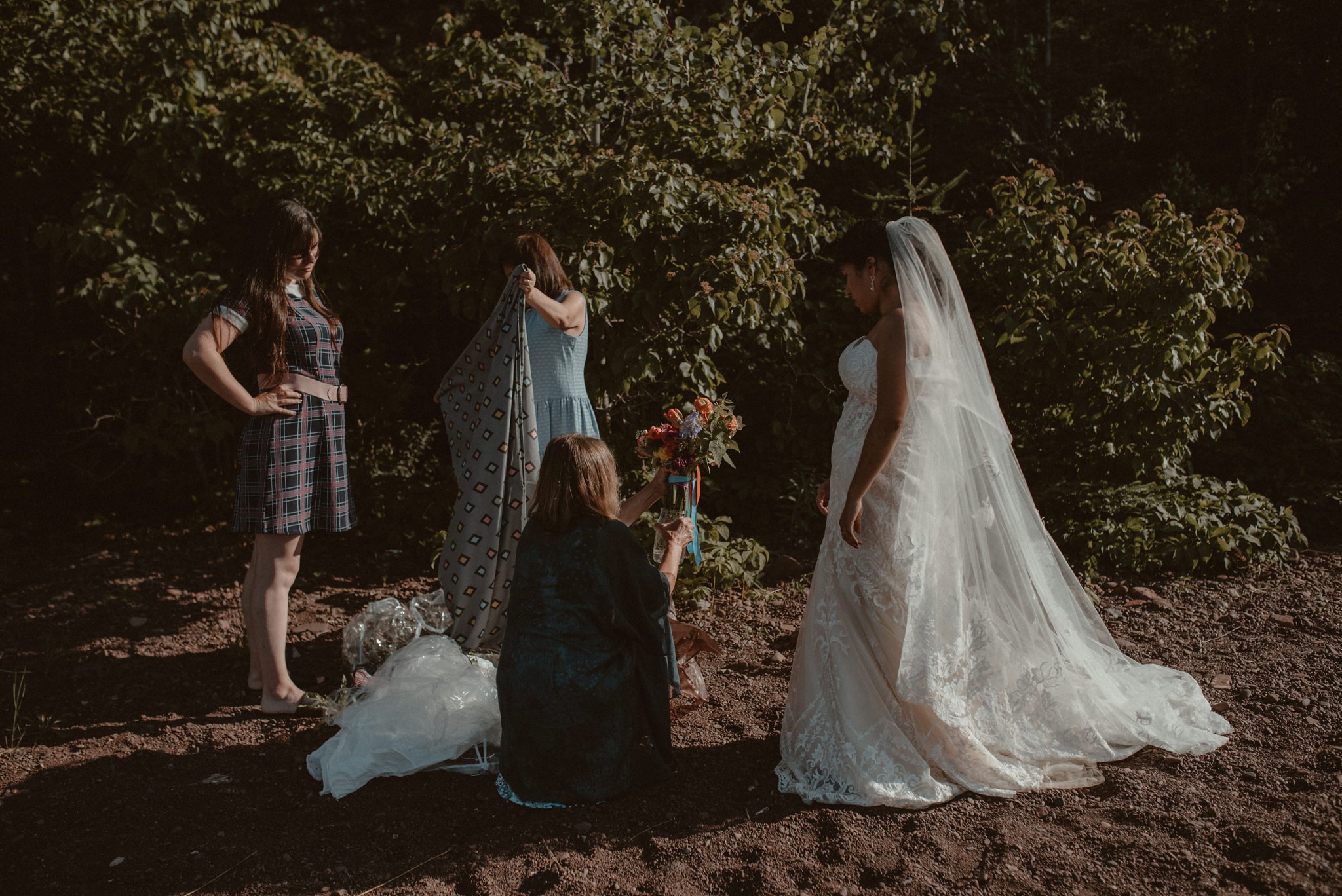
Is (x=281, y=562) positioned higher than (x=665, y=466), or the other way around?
(x=665, y=466)

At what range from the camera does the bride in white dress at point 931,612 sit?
292 centimetres

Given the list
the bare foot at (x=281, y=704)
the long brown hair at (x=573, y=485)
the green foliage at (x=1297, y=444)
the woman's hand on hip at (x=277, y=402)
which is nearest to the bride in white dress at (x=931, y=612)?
the long brown hair at (x=573, y=485)

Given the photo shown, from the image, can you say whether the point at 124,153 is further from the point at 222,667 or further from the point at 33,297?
the point at 222,667

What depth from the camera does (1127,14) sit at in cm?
856

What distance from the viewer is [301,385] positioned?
3.58m

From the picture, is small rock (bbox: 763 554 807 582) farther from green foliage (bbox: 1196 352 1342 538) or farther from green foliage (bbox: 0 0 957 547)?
green foliage (bbox: 1196 352 1342 538)

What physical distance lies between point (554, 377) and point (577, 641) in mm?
1405

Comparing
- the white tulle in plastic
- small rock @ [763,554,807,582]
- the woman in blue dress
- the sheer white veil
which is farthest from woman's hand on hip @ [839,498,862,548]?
small rock @ [763,554,807,582]

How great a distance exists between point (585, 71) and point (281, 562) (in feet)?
13.5

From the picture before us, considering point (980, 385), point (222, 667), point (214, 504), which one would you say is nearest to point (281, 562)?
point (222, 667)

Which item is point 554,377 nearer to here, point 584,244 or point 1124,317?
point 584,244

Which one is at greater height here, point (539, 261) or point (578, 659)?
point (539, 261)

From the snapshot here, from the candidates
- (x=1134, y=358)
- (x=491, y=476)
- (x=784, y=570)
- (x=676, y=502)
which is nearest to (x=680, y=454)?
(x=676, y=502)

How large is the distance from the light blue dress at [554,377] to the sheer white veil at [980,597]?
147 cm
